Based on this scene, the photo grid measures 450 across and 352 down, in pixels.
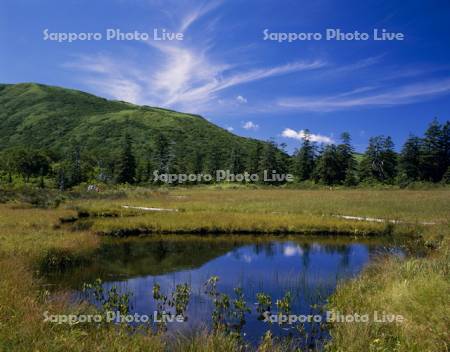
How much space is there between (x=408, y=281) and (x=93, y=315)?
320 inches

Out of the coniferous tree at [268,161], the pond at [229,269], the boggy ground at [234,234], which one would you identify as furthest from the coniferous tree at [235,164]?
the pond at [229,269]

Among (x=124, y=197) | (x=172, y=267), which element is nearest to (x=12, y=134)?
(x=124, y=197)

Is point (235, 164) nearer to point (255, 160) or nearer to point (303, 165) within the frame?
point (255, 160)

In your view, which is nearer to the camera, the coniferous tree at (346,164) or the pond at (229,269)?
the pond at (229,269)

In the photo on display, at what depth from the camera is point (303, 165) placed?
9194cm

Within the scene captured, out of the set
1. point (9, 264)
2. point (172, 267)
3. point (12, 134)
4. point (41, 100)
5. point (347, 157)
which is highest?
point (41, 100)

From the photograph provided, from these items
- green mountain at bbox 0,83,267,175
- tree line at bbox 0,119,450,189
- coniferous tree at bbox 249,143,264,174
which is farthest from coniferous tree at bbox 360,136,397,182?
green mountain at bbox 0,83,267,175

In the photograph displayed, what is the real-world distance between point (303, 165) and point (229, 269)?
78598 mm

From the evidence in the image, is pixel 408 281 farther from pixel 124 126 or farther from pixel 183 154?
pixel 124 126

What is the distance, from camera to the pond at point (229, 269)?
35.9ft

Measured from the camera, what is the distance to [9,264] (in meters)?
11.0

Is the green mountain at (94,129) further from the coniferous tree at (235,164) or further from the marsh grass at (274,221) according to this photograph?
the marsh grass at (274,221)

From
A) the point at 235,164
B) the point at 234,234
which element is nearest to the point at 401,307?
the point at 234,234

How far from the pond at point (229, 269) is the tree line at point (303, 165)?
5875 centimetres
